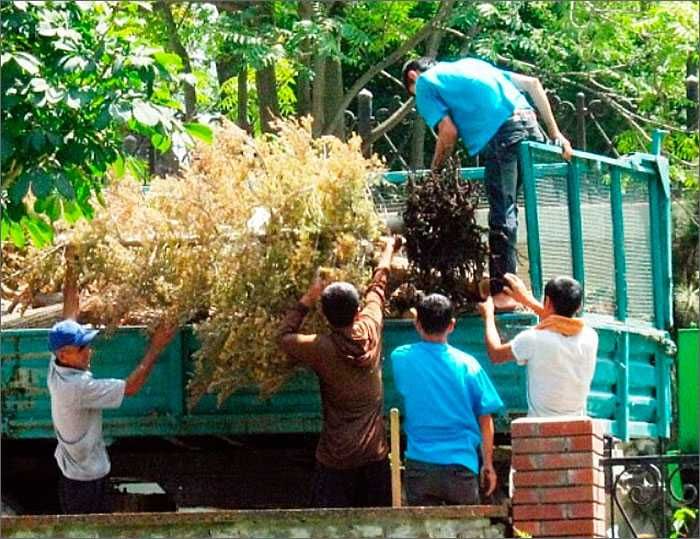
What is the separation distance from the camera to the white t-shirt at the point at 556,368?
8383mm

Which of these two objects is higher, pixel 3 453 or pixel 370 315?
pixel 370 315

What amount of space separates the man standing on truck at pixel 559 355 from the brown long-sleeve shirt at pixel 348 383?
2.13ft

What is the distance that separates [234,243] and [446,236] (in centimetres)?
100

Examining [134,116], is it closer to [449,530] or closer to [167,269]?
[167,269]

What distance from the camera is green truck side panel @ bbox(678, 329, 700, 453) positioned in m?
9.88

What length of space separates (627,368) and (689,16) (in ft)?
22.0

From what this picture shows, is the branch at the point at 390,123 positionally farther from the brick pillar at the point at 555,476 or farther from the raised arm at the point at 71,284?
the brick pillar at the point at 555,476

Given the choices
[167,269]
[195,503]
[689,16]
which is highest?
[689,16]

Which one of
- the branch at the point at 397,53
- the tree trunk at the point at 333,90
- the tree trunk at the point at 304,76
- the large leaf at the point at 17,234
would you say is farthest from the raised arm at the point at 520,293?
the tree trunk at the point at 333,90

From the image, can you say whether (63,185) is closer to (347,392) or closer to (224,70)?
(347,392)

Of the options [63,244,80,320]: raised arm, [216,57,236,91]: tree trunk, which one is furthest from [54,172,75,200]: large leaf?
Result: [216,57,236,91]: tree trunk

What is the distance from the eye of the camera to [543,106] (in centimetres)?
926

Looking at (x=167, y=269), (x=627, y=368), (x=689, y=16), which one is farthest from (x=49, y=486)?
(x=689, y=16)

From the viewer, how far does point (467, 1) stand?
14.6m
